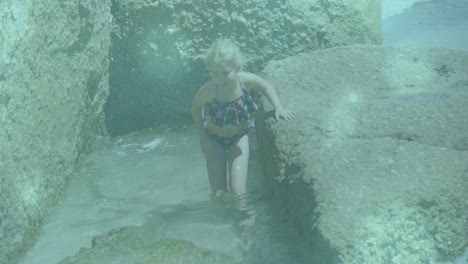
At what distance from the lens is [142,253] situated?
9.68ft

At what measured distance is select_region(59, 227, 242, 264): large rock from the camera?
114 inches

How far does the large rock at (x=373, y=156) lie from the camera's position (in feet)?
8.96

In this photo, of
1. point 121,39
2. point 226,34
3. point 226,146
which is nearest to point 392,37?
point 226,34

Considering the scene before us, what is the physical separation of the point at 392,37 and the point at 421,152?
5891 millimetres

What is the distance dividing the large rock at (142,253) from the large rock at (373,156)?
58cm

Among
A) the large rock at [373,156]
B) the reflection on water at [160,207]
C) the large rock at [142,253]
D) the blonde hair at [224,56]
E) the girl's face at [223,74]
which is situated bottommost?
the reflection on water at [160,207]

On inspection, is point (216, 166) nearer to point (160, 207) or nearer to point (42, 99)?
point (160, 207)

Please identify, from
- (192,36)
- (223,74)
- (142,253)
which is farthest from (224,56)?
(192,36)

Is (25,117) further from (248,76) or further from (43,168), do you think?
(248,76)

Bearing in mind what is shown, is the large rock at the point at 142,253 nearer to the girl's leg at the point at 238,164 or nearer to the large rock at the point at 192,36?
the girl's leg at the point at 238,164

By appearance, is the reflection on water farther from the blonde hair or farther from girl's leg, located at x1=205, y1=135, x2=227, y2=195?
the blonde hair

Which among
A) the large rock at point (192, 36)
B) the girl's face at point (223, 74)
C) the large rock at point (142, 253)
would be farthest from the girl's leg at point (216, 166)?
the large rock at point (192, 36)

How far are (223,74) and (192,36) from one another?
168 centimetres

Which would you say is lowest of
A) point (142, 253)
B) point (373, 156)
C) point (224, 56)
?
point (142, 253)
